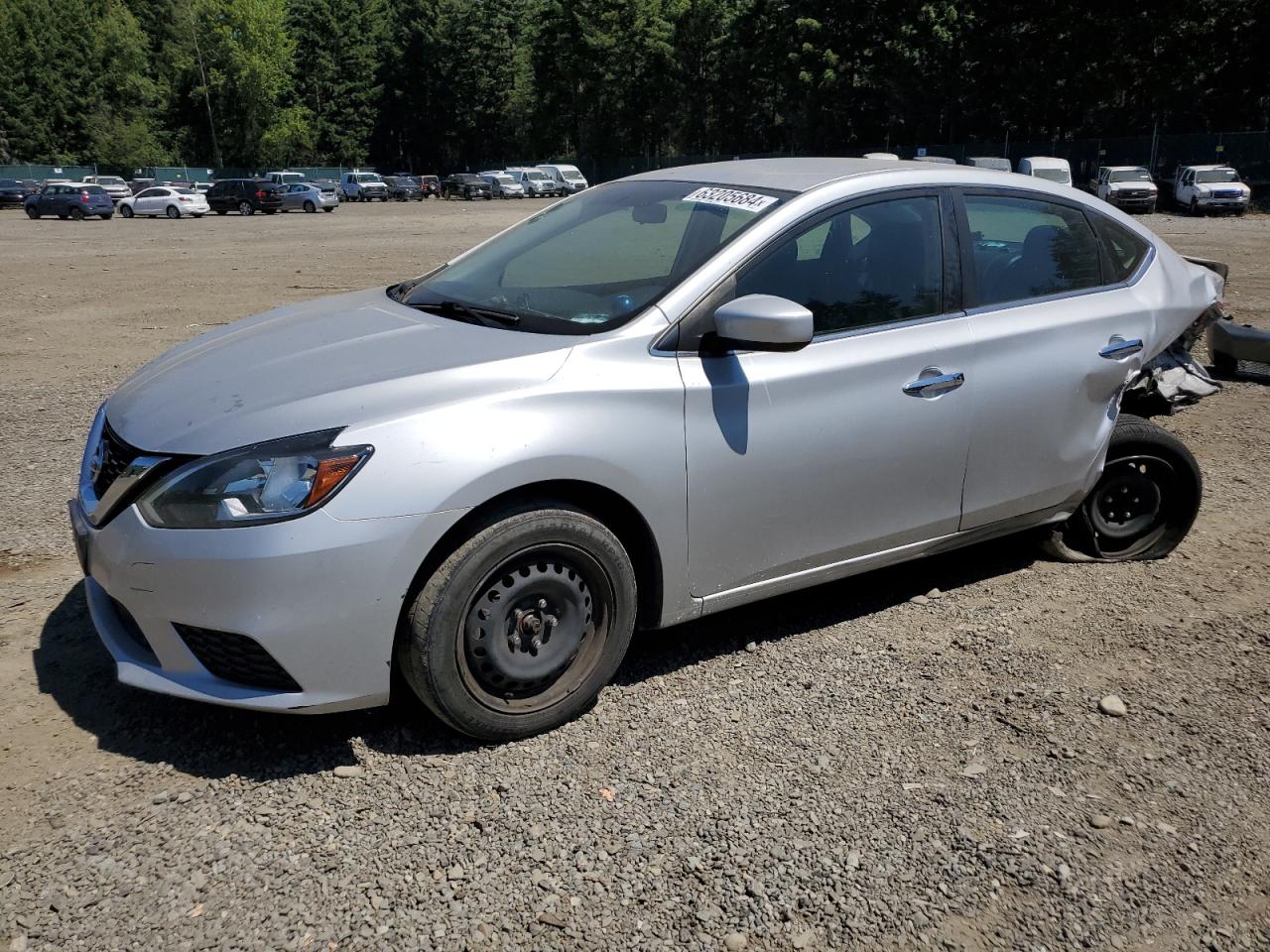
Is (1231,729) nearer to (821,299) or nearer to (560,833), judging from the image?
(821,299)

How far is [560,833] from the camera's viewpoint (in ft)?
9.50

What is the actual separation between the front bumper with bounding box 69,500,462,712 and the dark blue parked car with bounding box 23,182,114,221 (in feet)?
149

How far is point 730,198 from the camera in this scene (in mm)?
3887

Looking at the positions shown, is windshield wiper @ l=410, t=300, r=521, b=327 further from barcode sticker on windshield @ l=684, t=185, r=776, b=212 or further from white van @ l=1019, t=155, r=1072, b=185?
white van @ l=1019, t=155, r=1072, b=185

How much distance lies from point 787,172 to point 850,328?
30.7 inches

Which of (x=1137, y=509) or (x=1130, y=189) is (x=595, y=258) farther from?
(x=1130, y=189)

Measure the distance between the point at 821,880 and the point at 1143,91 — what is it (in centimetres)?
A: 5971

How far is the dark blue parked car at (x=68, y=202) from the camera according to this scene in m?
42.0

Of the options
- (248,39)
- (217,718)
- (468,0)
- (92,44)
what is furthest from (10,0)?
(217,718)

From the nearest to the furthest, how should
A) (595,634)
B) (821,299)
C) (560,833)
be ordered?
(560,833)
(595,634)
(821,299)

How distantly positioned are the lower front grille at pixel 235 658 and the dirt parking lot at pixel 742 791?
1.18ft

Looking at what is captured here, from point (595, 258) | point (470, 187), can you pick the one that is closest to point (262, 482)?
point (595, 258)

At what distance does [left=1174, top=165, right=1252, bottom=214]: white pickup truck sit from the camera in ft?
120

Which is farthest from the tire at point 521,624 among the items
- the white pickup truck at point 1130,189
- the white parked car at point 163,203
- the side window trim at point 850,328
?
the white parked car at point 163,203
